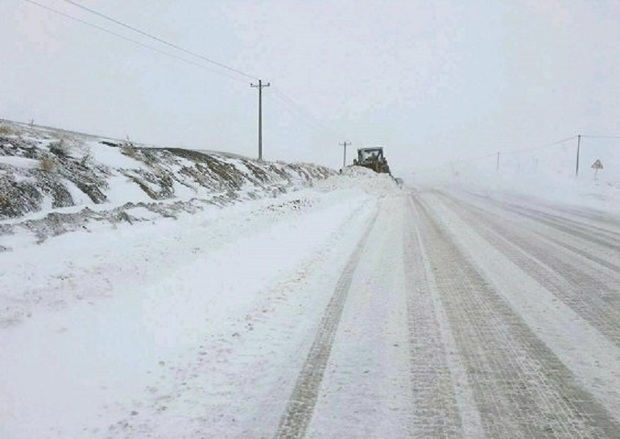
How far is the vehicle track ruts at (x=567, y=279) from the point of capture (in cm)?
561

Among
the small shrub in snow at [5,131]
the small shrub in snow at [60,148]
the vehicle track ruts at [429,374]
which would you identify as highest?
the small shrub in snow at [5,131]

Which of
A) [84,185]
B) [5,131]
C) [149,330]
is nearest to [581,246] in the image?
[149,330]

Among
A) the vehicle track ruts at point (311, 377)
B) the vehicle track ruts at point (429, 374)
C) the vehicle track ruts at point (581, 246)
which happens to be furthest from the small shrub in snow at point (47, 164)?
the vehicle track ruts at point (581, 246)

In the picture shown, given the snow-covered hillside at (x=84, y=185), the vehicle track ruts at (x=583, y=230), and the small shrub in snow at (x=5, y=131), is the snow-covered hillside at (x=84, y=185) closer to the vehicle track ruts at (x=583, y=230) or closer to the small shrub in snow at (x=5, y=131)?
the small shrub in snow at (x=5, y=131)

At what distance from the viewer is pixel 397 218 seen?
1591cm

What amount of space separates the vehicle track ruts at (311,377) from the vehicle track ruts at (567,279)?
2.74m

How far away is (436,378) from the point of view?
3.98 metres

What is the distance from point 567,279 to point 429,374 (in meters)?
4.36

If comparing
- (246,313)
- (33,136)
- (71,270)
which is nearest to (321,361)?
(246,313)

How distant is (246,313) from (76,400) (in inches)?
91.3

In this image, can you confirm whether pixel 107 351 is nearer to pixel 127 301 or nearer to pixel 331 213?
pixel 127 301

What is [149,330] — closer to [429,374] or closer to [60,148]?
[429,374]

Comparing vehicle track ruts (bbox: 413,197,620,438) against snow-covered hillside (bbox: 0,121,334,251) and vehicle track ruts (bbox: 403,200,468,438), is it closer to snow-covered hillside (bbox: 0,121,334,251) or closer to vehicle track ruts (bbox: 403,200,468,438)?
vehicle track ruts (bbox: 403,200,468,438)

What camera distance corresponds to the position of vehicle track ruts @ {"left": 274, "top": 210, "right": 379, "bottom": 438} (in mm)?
3283
